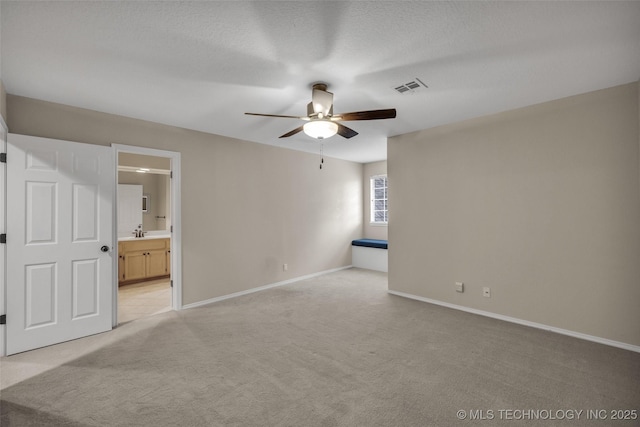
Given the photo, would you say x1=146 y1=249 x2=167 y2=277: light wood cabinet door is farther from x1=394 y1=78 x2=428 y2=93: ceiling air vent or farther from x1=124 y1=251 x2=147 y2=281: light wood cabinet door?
x1=394 y1=78 x2=428 y2=93: ceiling air vent

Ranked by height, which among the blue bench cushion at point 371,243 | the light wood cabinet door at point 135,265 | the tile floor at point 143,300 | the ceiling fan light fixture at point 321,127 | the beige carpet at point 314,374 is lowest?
the beige carpet at point 314,374

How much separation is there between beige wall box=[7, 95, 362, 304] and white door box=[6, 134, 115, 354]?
0.35 m

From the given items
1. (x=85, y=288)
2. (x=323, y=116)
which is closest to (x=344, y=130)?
(x=323, y=116)

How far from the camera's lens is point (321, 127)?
2627mm

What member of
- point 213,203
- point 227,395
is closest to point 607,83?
point 227,395

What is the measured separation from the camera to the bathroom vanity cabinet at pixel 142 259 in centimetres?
505

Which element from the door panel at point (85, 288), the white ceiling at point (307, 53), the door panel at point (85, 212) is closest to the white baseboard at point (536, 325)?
the white ceiling at point (307, 53)

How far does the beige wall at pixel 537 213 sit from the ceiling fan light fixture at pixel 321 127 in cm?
215

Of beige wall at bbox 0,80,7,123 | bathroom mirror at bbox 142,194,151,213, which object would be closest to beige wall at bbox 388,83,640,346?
beige wall at bbox 0,80,7,123

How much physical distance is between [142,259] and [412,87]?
16.9ft

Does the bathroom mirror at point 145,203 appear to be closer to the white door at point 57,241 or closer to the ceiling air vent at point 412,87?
the white door at point 57,241

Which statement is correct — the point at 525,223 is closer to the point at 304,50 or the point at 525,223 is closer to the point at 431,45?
the point at 431,45

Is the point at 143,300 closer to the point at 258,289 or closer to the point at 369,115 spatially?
the point at 258,289

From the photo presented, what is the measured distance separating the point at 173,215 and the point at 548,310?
4.64m
